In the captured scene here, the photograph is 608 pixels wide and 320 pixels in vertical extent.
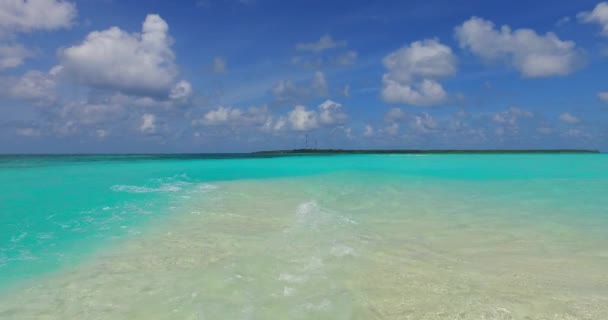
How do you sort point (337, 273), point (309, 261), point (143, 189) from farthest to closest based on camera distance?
point (143, 189) → point (309, 261) → point (337, 273)

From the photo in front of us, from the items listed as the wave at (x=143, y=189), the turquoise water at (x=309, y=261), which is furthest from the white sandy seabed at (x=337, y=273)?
the wave at (x=143, y=189)

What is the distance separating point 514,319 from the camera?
3.85 metres

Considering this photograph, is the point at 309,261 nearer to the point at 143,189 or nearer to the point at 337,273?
the point at 337,273

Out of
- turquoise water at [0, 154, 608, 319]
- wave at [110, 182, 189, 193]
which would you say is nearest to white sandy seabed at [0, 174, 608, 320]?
turquoise water at [0, 154, 608, 319]

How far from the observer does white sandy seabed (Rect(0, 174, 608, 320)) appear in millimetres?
4129

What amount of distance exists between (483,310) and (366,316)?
4.13 ft

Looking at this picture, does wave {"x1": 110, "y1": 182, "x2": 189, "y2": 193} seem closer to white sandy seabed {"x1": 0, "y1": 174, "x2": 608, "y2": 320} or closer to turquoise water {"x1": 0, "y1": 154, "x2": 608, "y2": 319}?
turquoise water {"x1": 0, "y1": 154, "x2": 608, "y2": 319}

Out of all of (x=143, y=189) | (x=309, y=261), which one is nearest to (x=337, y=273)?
(x=309, y=261)

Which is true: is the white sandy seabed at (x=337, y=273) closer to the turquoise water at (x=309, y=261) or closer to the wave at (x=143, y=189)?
the turquoise water at (x=309, y=261)

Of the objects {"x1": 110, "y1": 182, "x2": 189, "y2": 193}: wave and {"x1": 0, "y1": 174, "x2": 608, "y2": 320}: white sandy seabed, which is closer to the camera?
{"x1": 0, "y1": 174, "x2": 608, "y2": 320}: white sandy seabed

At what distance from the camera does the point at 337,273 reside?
535cm

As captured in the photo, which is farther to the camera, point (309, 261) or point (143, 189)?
point (143, 189)

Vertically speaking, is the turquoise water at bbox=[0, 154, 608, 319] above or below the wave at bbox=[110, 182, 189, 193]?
below

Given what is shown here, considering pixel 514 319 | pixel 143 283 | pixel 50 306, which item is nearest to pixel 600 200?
pixel 514 319
